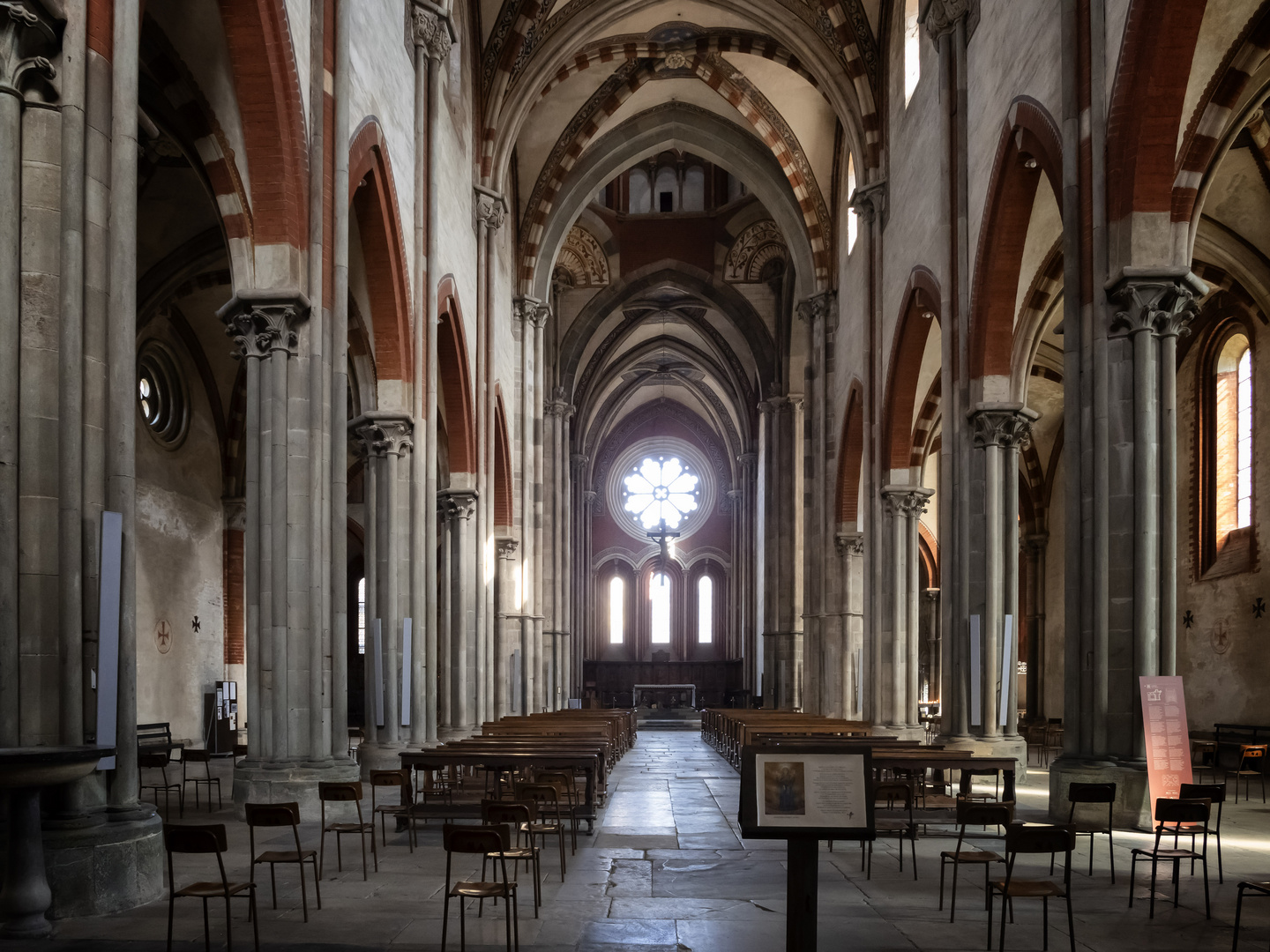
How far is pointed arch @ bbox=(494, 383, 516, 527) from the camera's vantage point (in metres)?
27.6

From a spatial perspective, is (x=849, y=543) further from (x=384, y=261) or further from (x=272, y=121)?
(x=272, y=121)

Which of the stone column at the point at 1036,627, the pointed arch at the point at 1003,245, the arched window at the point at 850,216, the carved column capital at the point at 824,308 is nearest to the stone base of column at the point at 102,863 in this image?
the pointed arch at the point at 1003,245

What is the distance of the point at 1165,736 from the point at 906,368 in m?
11.9

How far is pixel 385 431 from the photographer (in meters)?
16.7

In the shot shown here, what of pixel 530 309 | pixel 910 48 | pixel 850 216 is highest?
pixel 910 48

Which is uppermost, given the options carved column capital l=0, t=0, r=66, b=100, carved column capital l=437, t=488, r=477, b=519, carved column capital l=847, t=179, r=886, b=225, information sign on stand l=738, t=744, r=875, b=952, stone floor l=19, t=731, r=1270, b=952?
carved column capital l=847, t=179, r=886, b=225

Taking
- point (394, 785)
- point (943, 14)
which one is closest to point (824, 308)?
point (943, 14)

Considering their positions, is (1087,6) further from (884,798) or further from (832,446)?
(832,446)

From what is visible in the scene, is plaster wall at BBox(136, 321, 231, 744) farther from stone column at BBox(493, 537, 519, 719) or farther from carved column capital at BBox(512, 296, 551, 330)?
carved column capital at BBox(512, 296, 551, 330)

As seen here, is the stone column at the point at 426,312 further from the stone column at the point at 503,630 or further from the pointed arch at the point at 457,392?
the stone column at the point at 503,630

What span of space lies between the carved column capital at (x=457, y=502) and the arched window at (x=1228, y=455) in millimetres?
13664

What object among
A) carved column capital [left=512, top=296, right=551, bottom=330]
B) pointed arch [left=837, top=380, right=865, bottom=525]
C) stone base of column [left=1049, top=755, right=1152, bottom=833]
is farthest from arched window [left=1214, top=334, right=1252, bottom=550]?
carved column capital [left=512, top=296, right=551, bottom=330]

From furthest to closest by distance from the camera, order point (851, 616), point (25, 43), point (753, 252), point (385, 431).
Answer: point (753, 252)
point (851, 616)
point (385, 431)
point (25, 43)

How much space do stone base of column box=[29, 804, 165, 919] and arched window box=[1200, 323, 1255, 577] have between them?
19.0 m
